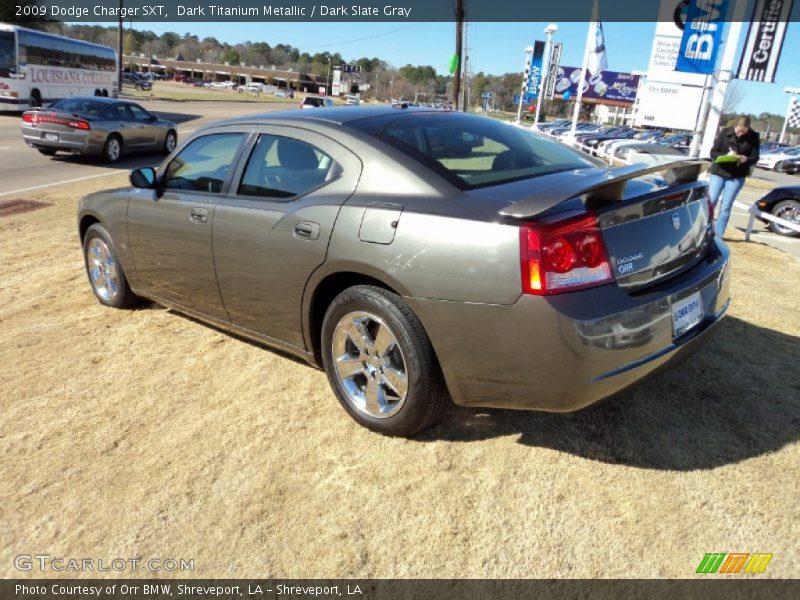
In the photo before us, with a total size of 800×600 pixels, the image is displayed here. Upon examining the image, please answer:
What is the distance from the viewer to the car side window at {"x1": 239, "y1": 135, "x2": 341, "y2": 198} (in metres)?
3.24

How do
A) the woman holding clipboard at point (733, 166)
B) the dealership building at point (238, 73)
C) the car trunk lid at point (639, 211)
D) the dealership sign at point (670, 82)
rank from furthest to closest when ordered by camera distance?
the dealership building at point (238, 73) < the dealership sign at point (670, 82) < the woman holding clipboard at point (733, 166) < the car trunk lid at point (639, 211)

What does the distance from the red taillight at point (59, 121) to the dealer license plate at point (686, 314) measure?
14402 mm

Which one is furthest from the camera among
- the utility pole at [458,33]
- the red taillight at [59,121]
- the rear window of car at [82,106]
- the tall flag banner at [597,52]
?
the utility pole at [458,33]

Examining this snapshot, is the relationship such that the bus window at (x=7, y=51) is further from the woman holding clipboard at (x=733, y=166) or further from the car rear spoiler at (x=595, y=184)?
the car rear spoiler at (x=595, y=184)

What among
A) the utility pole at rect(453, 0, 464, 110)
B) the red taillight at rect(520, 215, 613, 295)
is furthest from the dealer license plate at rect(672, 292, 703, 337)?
the utility pole at rect(453, 0, 464, 110)

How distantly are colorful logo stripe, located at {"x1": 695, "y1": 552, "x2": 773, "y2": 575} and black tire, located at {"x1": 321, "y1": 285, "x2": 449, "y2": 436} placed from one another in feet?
4.09

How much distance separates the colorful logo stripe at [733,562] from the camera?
227 centimetres

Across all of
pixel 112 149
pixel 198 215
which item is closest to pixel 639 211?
pixel 198 215

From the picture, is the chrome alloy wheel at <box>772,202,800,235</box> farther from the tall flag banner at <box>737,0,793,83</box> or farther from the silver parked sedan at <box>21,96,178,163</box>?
the silver parked sedan at <box>21,96,178,163</box>

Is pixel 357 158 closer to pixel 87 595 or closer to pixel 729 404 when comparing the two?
pixel 87 595

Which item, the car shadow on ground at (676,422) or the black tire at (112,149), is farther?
the black tire at (112,149)

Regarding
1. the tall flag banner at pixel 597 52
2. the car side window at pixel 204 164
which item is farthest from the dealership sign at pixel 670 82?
the car side window at pixel 204 164

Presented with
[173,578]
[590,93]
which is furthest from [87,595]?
[590,93]

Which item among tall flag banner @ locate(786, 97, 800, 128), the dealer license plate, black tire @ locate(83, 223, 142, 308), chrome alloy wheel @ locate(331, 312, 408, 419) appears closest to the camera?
the dealer license plate
